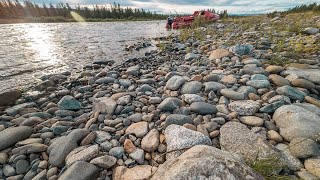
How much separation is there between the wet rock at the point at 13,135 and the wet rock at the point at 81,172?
0.98 m

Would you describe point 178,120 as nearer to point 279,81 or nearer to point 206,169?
point 206,169

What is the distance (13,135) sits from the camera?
2.38 meters

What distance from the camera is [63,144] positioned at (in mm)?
2223

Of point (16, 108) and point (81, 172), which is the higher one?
point (81, 172)

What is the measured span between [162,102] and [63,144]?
4.62 ft

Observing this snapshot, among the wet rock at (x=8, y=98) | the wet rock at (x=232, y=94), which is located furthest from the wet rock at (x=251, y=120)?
the wet rock at (x=8, y=98)

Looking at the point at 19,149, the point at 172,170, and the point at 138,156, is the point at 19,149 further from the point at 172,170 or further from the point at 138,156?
the point at 172,170

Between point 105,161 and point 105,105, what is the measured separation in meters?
1.23

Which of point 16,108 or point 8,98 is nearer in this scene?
point 16,108

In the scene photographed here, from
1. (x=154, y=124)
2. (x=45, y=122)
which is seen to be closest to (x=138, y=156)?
(x=154, y=124)

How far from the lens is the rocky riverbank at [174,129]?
167 centimetres

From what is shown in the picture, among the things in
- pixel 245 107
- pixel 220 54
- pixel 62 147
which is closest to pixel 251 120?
pixel 245 107

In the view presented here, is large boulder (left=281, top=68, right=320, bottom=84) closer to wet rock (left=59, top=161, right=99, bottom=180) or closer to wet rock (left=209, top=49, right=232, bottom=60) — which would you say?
wet rock (left=209, top=49, right=232, bottom=60)

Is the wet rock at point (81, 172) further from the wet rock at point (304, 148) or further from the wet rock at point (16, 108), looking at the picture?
the wet rock at point (16, 108)
